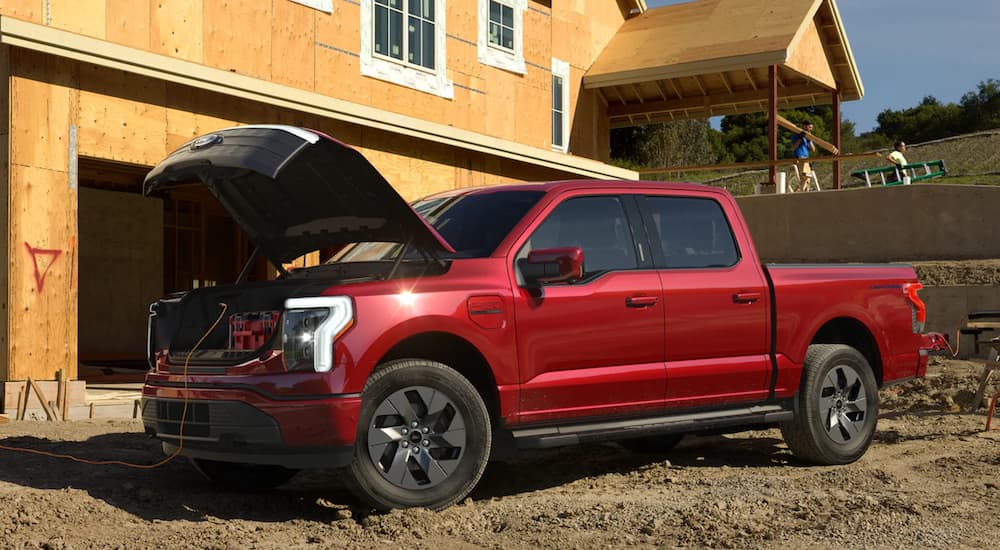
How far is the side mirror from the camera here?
6484 millimetres

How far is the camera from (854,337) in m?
8.68

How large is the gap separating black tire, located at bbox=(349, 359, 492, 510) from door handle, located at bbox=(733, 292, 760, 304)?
2210 mm

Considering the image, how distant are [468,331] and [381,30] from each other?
10819 millimetres

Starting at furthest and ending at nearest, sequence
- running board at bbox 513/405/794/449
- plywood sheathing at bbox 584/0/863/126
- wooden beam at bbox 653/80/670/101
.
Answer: wooden beam at bbox 653/80/670/101, plywood sheathing at bbox 584/0/863/126, running board at bbox 513/405/794/449

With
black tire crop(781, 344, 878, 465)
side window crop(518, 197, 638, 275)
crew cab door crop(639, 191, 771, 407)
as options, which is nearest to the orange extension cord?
side window crop(518, 197, 638, 275)

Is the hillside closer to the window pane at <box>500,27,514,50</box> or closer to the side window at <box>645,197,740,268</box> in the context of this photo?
the window pane at <box>500,27,514,50</box>

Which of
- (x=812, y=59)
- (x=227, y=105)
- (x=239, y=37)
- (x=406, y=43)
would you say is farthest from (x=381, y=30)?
(x=812, y=59)

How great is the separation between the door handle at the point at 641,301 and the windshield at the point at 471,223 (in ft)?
2.85

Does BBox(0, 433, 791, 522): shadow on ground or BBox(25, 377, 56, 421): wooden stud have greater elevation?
BBox(25, 377, 56, 421): wooden stud

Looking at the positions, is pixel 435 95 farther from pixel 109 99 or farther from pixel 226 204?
pixel 226 204

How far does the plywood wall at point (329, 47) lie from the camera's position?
12.5 meters

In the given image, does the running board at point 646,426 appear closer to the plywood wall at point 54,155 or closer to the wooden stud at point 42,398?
the wooden stud at point 42,398

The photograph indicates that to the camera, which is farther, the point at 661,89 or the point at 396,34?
the point at 661,89

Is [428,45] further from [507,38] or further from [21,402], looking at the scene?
[21,402]
